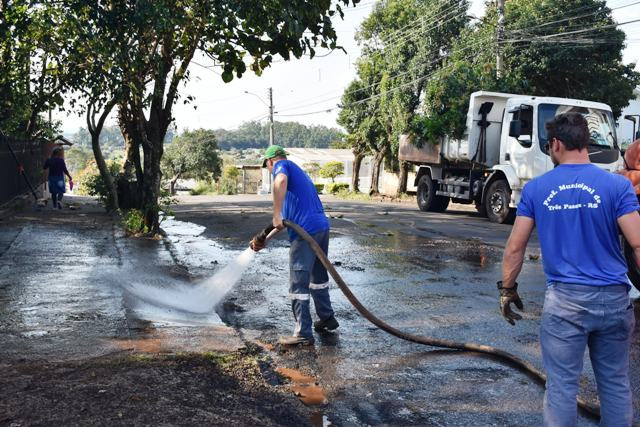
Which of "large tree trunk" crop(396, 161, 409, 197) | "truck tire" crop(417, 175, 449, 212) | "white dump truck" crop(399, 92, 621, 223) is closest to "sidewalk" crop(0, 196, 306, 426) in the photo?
"white dump truck" crop(399, 92, 621, 223)

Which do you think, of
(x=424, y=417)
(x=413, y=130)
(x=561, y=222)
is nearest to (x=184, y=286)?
(x=424, y=417)

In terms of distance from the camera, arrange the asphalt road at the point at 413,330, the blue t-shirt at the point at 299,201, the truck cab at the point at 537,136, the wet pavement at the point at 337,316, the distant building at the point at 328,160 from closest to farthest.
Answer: the asphalt road at the point at 413,330, the wet pavement at the point at 337,316, the blue t-shirt at the point at 299,201, the truck cab at the point at 537,136, the distant building at the point at 328,160

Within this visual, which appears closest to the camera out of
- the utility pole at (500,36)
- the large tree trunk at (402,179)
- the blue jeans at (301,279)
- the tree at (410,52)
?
the blue jeans at (301,279)

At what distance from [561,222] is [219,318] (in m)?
4.23

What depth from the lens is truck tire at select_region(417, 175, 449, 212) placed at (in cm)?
2153

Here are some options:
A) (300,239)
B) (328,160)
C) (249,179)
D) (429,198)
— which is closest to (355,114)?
(429,198)

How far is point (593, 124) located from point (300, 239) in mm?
12086

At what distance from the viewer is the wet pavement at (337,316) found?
4.90 metres

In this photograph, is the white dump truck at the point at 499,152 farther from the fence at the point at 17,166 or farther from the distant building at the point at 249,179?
the distant building at the point at 249,179

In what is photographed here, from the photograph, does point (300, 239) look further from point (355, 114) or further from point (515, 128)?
point (355, 114)

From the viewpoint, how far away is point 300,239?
20.5ft

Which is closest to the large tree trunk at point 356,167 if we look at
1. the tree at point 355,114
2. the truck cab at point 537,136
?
the tree at point 355,114

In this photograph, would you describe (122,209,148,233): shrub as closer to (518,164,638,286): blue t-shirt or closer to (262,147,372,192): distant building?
(518,164,638,286): blue t-shirt

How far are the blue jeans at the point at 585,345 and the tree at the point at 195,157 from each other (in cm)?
6043
